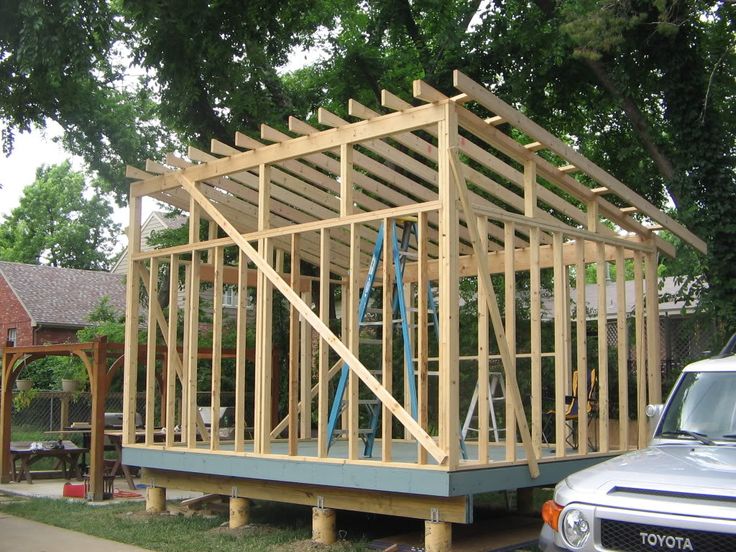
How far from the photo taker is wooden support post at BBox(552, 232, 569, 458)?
8.59m

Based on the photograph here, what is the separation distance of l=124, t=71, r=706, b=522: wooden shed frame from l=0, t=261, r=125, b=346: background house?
18.1 meters

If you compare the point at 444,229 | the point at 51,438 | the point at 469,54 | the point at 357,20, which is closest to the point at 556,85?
the point at 469,54

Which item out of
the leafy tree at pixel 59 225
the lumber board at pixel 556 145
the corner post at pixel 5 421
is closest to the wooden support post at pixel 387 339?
the lumber board at pixel 556 145

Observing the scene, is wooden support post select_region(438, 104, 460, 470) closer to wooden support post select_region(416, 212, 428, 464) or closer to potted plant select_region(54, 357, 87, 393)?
wooden support post select_region(416, 212, 428, 464)

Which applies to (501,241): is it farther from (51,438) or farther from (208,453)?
(51,438)

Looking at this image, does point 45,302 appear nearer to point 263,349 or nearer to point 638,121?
point 638,121

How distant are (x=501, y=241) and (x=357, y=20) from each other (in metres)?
6.87

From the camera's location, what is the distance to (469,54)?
15727mm

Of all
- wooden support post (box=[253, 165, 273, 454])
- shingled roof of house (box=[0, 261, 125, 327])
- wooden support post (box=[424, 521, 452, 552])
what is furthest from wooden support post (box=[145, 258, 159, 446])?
shingled roof of house (box=[0, 261, 125, 327])

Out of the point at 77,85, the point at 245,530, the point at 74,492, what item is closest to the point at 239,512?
the point at 245,530

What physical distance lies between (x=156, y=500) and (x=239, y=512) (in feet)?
5.40

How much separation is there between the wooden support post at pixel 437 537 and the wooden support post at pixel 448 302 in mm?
616

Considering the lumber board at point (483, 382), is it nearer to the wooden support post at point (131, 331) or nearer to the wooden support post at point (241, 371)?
the wooden support post at point (241, 371)

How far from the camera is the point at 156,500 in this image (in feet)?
34.0
